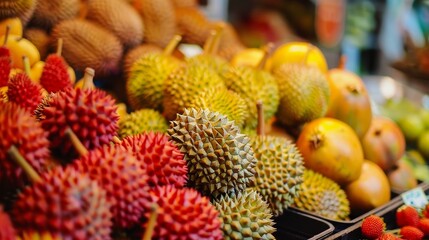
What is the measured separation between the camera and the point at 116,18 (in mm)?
2045

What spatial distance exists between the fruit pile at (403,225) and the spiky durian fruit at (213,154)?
44 centimetres

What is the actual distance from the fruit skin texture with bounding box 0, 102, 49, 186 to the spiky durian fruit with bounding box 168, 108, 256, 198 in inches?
13.8

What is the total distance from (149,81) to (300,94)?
0.50 m

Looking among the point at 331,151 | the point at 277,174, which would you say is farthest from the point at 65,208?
the point at 331,151

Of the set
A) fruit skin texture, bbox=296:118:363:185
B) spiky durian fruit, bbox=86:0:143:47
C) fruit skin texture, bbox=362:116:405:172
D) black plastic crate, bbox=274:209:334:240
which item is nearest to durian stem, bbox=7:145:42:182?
black plastic crate, bbox=274:209:334:240

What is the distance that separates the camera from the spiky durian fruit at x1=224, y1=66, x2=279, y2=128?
1.63 meters

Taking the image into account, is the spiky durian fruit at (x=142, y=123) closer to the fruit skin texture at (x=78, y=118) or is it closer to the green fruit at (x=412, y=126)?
the fruit skin texture at (x=78, y=118)

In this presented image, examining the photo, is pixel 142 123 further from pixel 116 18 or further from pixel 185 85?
pixel 116 18

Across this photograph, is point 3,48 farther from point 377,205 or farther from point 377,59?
point 377,59

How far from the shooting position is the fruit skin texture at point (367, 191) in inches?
68.2

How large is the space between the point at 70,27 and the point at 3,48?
52cm

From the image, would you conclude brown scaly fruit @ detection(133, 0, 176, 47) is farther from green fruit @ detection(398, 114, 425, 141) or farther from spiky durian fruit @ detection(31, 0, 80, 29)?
green fruit @ detection(398, 114, 425, 141)

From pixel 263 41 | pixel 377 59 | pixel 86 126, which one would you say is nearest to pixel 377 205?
pixel 86 126

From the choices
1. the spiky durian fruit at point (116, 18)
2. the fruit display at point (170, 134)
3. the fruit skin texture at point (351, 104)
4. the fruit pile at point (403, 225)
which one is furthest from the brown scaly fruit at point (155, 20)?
the fruit pile at point (403, 225)
